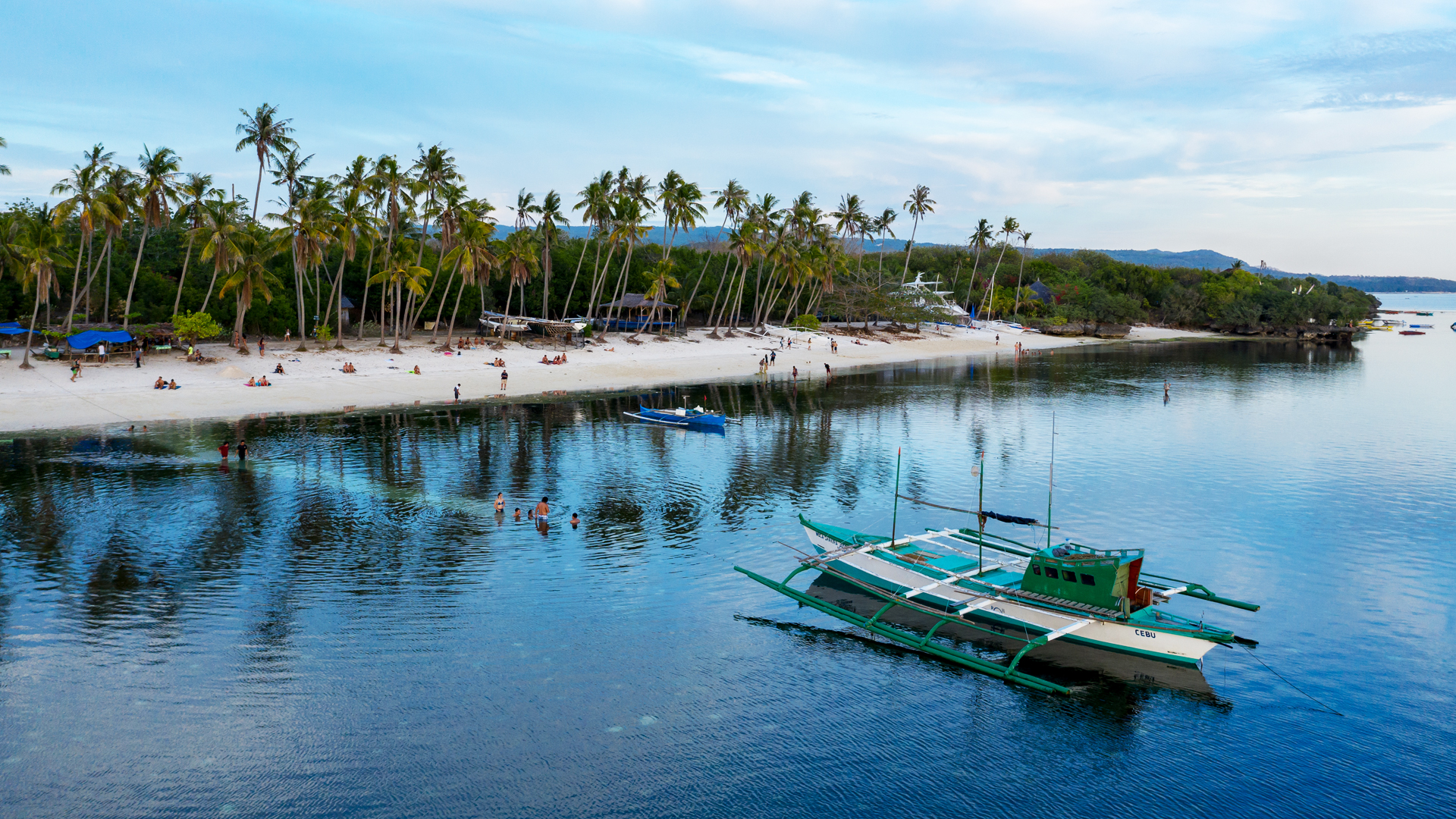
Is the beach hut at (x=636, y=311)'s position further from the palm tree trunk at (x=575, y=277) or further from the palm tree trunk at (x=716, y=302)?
the palm tree trunk at (x=716, y=302)

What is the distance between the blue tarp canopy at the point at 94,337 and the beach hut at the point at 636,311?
166 ft

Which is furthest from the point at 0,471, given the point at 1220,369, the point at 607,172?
the point at 1220,369

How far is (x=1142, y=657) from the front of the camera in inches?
1032

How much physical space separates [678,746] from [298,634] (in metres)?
12.6

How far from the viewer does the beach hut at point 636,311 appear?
11044 cm

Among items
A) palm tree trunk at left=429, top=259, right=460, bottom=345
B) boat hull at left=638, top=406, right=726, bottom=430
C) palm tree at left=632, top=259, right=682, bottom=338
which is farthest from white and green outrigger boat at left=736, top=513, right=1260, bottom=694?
palm tree at left=632, top=259, right=682, bottom=338

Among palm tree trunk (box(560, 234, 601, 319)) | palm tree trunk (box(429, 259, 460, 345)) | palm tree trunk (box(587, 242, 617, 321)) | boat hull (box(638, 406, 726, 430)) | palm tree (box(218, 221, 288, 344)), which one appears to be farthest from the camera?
palm tree trunk (box(587, 242, 617, 321))

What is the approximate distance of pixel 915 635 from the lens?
2798cm

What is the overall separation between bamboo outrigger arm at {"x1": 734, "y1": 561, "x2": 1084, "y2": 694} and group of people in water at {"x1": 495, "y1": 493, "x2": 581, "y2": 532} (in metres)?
8.71

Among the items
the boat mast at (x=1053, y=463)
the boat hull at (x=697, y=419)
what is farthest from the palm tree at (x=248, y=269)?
the boat mast at (x=1053, y=463)

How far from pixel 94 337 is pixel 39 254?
23.9ft

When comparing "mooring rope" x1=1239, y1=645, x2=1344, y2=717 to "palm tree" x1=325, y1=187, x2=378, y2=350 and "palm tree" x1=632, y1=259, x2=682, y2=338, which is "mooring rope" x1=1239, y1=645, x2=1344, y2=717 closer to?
"palm tree" x1=325, y1=187, x2=378, y2=350

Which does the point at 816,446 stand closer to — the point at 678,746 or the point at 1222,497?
the point at 1222,497

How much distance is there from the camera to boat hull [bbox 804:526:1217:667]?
25.3 metres
